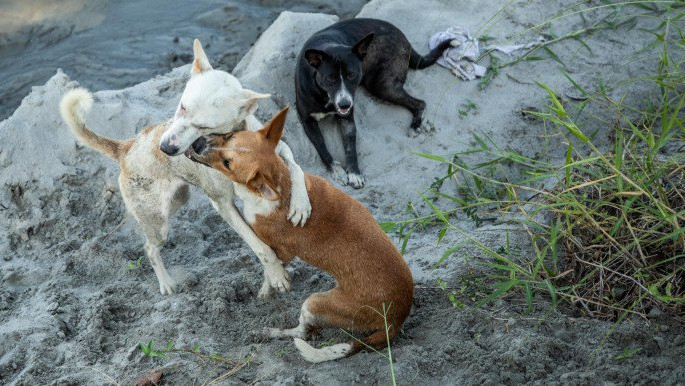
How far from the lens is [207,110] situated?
3949mm

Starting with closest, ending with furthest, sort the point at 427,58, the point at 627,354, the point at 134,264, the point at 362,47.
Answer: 1. the point at 627,354
2. the point at 134,264
3. the point at 362,47
4. the point at 427,58

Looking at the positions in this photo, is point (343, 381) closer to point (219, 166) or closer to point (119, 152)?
point (219, 166)

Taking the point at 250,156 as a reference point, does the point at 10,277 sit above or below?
below

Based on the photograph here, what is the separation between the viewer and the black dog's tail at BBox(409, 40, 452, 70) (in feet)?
21.1

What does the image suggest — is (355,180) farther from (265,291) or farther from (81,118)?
(81,118)

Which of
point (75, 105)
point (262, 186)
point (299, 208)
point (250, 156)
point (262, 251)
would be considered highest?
point (75, 105)

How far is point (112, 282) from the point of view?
15.1 ft

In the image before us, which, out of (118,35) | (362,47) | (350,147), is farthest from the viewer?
(118,35)

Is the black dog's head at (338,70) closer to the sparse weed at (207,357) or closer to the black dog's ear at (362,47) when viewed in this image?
the black dog's ear at (362,47)

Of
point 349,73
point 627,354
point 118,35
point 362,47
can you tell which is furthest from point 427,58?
point 627,354

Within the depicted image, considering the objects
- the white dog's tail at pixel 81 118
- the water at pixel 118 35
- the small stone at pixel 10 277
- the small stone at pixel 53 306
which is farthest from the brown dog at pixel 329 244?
the water at pixel 118 35

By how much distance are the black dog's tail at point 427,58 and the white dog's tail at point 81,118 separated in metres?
2.98

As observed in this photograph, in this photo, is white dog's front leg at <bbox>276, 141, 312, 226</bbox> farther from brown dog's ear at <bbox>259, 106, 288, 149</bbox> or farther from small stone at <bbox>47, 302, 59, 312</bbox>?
small stone at <bbox>47, 302, 59, 312</bbox>

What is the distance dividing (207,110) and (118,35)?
14.5 feet
